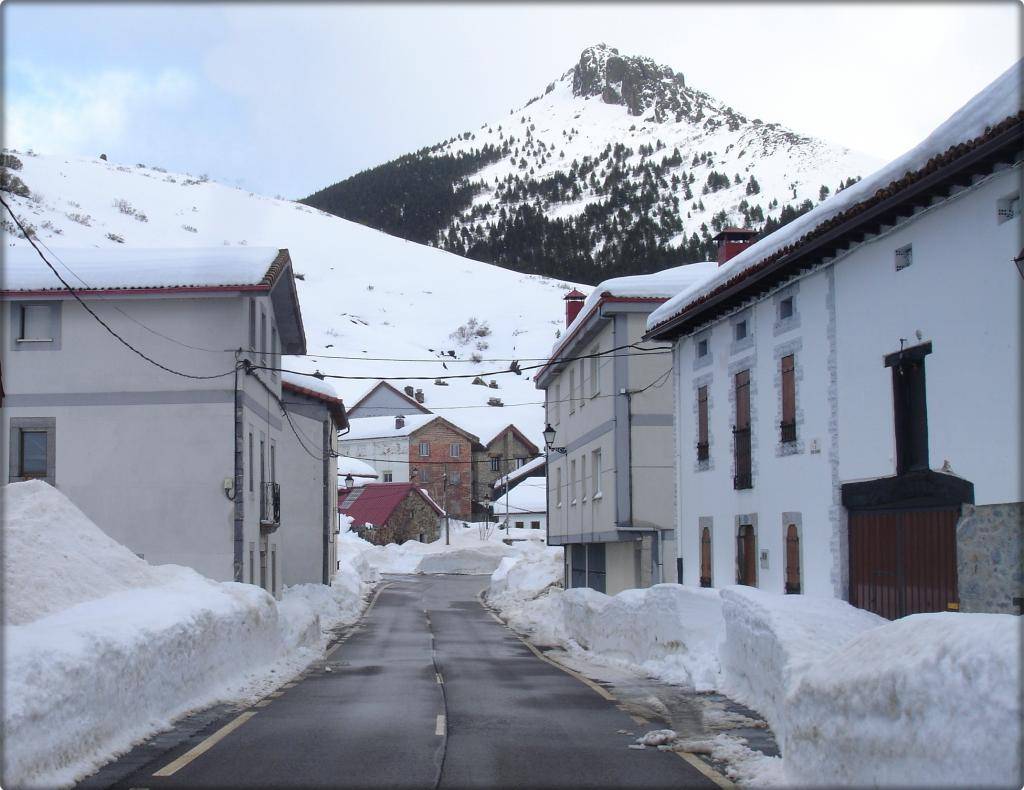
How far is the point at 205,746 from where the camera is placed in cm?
1214

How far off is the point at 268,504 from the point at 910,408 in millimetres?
18524

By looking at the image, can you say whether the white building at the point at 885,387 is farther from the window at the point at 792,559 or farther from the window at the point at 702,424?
the window at the point at 702,424

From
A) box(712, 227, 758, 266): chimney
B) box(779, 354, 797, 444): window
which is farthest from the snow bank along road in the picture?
box(712, 227, 758, 266): chimney

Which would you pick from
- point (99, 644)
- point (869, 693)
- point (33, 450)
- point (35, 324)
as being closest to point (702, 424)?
point (99, 644)

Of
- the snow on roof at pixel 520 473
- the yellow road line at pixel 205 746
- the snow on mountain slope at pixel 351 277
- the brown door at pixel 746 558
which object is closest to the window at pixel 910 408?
the brown door at pixel 746 558

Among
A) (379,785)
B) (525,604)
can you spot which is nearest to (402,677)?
(379,785)

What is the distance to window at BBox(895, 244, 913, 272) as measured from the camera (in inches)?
572

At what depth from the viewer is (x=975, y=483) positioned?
12875 millimetres

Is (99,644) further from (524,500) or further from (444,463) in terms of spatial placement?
(444,463)

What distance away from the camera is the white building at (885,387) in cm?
1241

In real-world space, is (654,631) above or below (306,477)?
below

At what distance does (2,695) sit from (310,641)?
16.8 meters

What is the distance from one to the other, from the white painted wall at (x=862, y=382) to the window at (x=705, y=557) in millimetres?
259

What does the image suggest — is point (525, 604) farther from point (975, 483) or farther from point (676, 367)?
point (975, 483)
